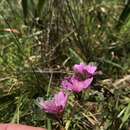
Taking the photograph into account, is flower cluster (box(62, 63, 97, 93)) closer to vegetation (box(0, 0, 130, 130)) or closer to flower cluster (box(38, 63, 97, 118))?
flower cluster (box(38, 63, 97, 118))

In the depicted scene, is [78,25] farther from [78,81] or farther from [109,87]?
[78,81]

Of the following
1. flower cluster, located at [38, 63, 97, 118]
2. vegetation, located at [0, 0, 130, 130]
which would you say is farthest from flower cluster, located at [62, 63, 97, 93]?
vegetation, located at [0, 0, 130, 130]

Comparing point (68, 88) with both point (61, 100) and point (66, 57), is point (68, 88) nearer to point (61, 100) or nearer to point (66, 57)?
point (61, 100)

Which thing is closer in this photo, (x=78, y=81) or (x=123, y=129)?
(x=78, y=81)

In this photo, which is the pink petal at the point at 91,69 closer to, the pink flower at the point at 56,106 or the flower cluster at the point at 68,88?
the flower cluster at the point at 68,88

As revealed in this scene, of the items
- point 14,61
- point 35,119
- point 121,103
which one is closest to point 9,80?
point 14,61

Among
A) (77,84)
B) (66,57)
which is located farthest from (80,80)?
(66,57)

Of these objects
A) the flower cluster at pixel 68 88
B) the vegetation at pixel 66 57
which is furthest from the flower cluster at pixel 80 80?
the vegetation at pixel 66 57
